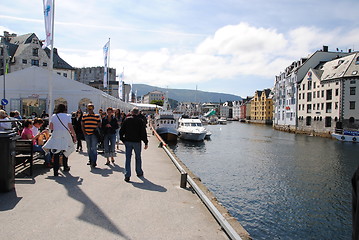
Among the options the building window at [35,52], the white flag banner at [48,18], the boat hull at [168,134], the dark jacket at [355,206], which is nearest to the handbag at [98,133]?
the white flag banner at [48,18]

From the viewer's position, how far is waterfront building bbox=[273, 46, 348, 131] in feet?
231

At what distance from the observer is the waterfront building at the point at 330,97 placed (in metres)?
52.1

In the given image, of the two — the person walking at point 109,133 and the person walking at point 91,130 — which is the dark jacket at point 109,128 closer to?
the person walking at point 109,133

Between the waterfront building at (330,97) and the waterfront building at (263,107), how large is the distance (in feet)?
161

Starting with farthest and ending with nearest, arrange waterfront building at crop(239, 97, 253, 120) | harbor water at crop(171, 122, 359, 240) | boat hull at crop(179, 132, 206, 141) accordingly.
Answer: waterfront building at crop(239, 97, 253, 120) < boat hull at crop(179, 132, 206, 141) < harbor water at crop(171, 122, 359, 240)

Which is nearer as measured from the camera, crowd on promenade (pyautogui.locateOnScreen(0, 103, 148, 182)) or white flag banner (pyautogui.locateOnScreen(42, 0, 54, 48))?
crowd on promenade (pyautogui.locateOnScreen(0, 103, 148, 182))

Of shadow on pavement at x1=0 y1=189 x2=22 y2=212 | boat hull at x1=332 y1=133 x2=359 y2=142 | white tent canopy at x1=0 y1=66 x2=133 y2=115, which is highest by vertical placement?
white tent canopy at x1=0 y1=66 x2=133 y2=115

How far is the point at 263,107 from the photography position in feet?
405

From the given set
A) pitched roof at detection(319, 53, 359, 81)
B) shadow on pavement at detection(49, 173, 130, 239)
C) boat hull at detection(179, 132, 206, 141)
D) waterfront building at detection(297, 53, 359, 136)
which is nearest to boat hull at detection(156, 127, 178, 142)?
boat hull at detection(179, 132, 206, 141)

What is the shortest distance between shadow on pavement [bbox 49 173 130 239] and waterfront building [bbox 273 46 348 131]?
66213 millimetres

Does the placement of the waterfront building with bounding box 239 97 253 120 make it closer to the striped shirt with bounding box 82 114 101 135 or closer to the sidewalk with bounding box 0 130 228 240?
the striped shirt with bounding box 82 114 101 135

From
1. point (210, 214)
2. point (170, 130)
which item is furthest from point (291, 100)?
point (210, 214)

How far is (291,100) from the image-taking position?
250 ft

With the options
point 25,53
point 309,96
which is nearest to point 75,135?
point 25,53
